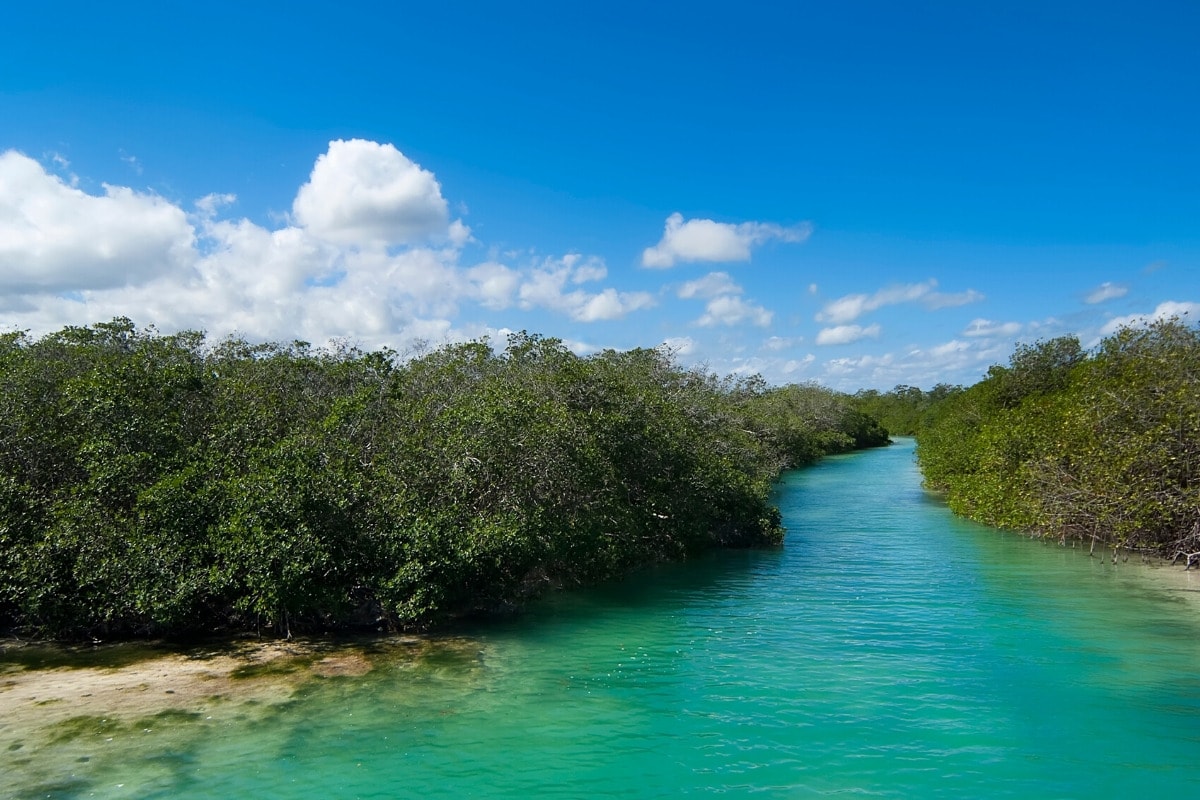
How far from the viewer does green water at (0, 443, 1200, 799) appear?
11.5 metres

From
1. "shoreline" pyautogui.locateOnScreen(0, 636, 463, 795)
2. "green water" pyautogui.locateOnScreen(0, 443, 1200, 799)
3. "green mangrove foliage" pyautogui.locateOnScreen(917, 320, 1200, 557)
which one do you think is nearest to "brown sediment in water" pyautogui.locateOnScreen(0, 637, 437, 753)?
"shoreline" pyautogui.locateOnScreen(0, 636, 463, 795)

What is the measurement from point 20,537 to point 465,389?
12.2m

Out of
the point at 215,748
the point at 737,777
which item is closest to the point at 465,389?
the point at 215,748

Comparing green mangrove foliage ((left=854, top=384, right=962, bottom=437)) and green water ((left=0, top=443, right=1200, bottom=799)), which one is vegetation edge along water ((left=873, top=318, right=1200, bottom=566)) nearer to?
green water ((left=0, top=443, right=1200, bottom=799))

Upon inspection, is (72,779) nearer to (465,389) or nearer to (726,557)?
(465,389)

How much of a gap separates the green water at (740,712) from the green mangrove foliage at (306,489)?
228cm

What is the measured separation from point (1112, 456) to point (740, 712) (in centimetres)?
1923

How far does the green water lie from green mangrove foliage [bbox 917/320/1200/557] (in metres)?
3.70

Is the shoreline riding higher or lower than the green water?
higher

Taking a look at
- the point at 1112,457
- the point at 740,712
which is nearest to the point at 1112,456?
the point at 1112,457

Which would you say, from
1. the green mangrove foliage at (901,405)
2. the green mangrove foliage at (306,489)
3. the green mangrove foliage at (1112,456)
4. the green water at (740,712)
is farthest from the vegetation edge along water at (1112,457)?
the green mangrove foliage at (901,405)

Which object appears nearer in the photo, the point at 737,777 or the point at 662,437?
the point at 737,777

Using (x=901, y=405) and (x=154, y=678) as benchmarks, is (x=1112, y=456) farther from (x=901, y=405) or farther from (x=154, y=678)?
(x=901, y=405)

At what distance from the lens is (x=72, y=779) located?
11336 mm
